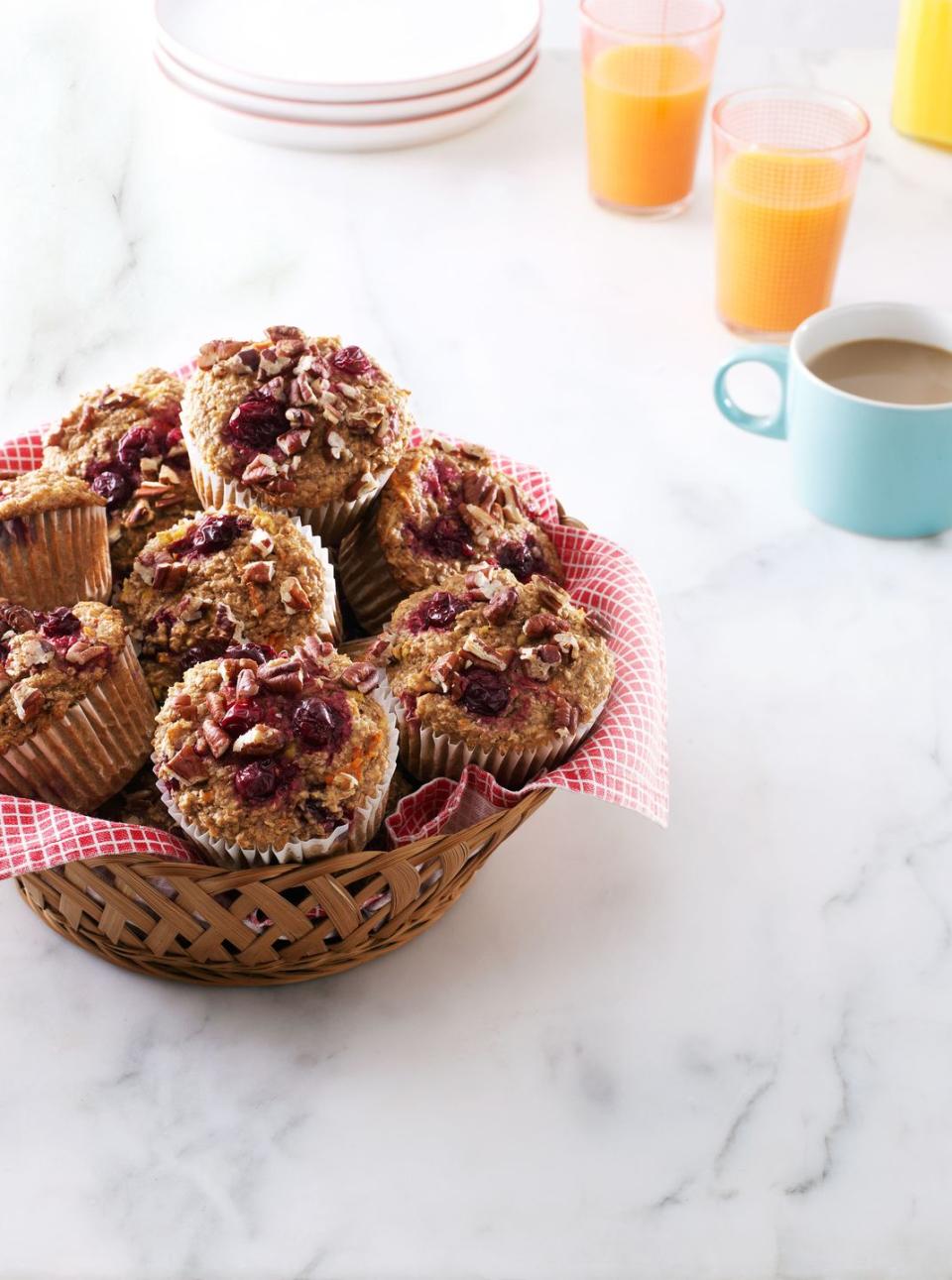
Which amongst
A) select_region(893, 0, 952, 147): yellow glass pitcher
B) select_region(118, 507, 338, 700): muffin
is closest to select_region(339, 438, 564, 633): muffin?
select_region(118, 507, 338, 700): muffin

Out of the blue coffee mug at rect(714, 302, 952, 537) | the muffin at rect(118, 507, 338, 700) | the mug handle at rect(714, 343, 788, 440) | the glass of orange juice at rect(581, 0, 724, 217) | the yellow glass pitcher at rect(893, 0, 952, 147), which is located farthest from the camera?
the yellow glass pitcher at rect(893, 0, 952, 147)

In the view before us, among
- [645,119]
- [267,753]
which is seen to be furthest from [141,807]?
[645,119]

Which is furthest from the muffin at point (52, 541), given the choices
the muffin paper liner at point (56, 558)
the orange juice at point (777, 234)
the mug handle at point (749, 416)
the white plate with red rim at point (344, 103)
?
the white plate with red rim at point (344, 103)

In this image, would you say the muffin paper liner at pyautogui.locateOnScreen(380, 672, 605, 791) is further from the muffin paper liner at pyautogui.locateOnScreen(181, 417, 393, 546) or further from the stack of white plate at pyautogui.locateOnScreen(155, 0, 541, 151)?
the stack of white plate at pyautogui.locateOnScreen(155, 0, 541, 151)

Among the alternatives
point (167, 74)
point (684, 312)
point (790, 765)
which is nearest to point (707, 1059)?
point (790, 765)

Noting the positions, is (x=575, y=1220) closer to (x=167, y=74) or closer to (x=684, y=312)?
(x=684, y=312)

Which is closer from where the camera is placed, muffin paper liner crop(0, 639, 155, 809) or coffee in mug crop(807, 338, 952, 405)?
muffin paper liner crop(0, 639, 155, 809)

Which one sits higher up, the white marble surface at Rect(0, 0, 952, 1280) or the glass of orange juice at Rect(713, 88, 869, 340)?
the glass of orange juice at Rect(713, 88, 869, 340)

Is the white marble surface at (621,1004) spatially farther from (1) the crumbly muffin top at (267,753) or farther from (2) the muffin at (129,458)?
(2) the muffin at (129,458)
